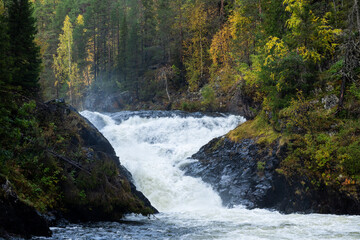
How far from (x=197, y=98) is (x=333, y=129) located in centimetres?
2270

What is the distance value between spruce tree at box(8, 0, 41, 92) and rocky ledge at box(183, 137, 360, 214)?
29.6 feet

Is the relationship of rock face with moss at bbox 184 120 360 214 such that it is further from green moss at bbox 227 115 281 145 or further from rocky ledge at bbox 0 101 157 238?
rocky ledge at bbox 0 101 157 238

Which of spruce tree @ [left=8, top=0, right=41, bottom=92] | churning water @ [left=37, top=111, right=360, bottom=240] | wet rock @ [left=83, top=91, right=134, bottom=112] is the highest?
wet rock @ [left=83, top=91, right=134, bottom=112]

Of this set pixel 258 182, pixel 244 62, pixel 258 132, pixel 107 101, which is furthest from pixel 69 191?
pixel 107 101

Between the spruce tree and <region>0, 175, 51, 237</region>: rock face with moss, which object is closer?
<region>0, 175, 51, 237</region>: rock face with moss

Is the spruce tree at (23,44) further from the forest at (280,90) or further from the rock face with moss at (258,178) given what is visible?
the rock face with moss at (258,178)

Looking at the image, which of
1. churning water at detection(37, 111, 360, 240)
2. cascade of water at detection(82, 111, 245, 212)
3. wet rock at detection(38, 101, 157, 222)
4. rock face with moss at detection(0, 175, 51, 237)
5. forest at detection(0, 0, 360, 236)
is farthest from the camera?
cascade of water at detection(82, 111, 245, 212)

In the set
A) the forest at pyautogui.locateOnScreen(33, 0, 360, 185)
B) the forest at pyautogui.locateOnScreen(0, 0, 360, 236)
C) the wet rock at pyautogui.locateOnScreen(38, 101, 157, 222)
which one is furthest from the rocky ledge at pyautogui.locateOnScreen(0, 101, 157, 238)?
the forest at pyautogui.locateOnScreen(33, 0, 360, 185)

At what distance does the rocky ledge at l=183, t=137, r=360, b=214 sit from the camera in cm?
1013

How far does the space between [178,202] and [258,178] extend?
3.87 meters

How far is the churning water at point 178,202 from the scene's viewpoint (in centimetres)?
768

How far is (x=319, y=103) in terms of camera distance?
12297 mm

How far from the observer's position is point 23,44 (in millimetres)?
13016

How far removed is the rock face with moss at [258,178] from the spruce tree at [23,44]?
29.7ft
